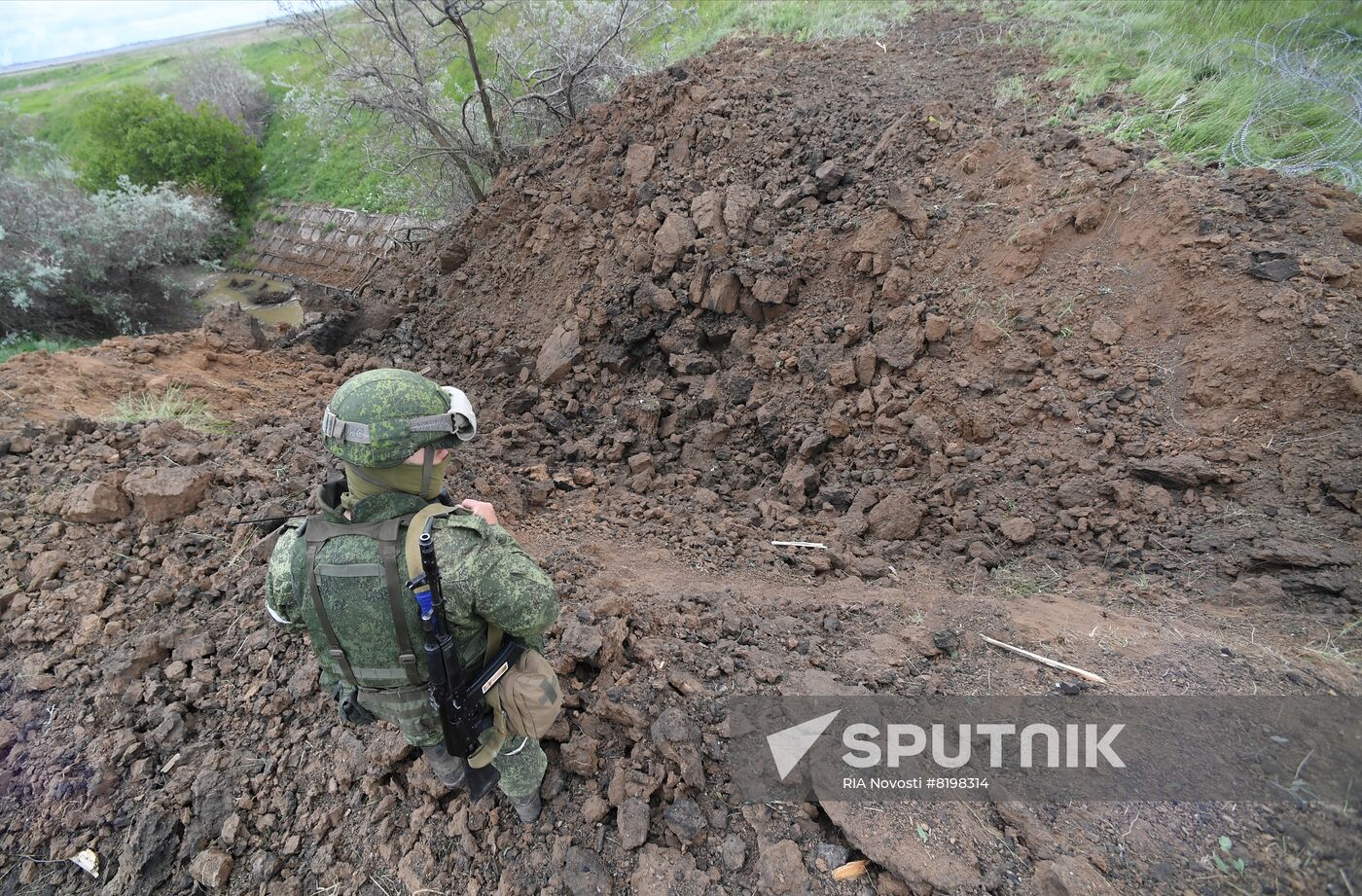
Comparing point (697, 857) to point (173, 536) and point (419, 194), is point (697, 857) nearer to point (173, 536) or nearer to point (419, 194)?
point (173, 536)

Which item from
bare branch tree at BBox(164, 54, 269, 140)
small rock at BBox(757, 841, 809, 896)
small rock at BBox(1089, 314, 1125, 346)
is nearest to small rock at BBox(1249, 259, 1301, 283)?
small rock at BBox(1089, 314, 1125, 346)

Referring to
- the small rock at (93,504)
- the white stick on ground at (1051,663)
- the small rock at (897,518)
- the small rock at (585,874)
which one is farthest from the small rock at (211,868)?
the small rock at (897,518)

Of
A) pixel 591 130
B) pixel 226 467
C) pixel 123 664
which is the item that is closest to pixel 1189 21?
pixel 591 130

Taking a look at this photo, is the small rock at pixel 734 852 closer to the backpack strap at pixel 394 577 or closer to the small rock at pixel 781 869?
the small rock at pixel 781 869

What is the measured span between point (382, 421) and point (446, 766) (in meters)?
1.33

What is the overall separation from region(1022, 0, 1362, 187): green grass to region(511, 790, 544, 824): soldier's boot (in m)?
5.37

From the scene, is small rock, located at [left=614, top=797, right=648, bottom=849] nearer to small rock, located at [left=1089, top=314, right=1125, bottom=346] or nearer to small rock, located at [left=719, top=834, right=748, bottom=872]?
small rock, located at [left=719, top=834, right=748, bottom=872]

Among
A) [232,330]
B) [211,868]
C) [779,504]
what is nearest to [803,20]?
[779,504]

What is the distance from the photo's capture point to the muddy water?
13.3 metres

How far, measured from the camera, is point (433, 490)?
1.87m

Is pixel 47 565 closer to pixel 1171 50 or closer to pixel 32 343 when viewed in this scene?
pixel 32 343

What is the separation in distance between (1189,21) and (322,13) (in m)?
9.15

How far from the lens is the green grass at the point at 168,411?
4.59 m

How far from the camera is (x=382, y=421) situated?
1.69 metres
